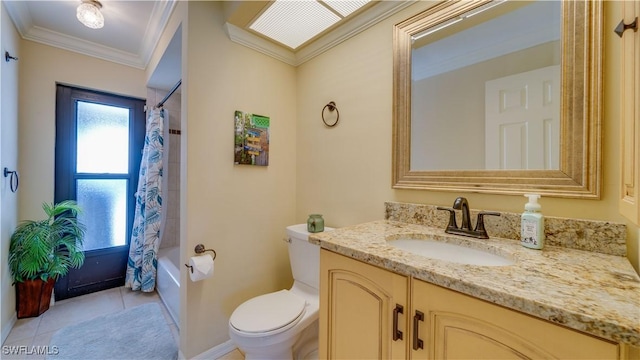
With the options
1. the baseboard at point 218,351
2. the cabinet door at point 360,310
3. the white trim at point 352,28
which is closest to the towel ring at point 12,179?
the baseboard at point 218,351

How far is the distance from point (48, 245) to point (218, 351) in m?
1.66

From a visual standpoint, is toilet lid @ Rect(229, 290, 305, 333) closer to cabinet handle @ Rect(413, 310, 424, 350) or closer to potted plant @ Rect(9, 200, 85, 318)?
cabinet handle @ Rect(413, 310, 424, 350)

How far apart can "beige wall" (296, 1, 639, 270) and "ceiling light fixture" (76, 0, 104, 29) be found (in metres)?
1.48

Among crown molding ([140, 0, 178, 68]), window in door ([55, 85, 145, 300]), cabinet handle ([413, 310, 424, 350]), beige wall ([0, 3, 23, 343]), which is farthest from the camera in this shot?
window in door ([55, 85, 145, 300])

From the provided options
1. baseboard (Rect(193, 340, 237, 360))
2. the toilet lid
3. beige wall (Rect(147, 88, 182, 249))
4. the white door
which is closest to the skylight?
the white door

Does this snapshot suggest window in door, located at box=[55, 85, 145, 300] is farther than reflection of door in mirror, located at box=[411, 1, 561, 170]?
Yes

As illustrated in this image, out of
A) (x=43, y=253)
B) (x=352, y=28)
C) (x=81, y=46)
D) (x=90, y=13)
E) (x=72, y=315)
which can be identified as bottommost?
(x=72, y=315)

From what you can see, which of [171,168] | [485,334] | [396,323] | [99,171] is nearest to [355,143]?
[396,323]

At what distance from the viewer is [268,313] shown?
1365mm

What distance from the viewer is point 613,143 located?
2.67 ft

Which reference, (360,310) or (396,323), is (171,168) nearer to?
(360,310)

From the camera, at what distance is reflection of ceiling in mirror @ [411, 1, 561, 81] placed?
38.1 inches

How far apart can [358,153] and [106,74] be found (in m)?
2.79

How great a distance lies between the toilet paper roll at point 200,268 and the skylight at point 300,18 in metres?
1.59
